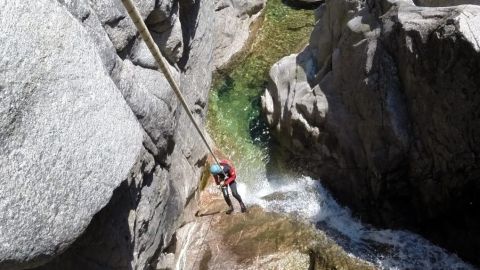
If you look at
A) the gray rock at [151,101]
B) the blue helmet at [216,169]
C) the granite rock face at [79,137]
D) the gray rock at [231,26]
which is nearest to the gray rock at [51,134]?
the granite rock face at [79,137]

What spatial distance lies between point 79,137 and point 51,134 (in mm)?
418

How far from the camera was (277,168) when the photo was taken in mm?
14219

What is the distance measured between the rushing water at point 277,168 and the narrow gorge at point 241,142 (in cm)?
5

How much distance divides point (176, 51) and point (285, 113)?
4.04 metres

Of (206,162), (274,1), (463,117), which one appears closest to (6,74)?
(463,117)

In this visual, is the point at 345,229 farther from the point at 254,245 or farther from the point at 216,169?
the point at 216,169

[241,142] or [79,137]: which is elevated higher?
[79,137]

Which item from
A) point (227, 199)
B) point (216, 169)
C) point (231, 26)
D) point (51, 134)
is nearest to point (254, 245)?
point (227, 199)

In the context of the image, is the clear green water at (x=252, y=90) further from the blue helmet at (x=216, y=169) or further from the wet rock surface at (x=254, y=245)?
the wet rock surface at (x=254, y=245)

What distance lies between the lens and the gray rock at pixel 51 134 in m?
5.40

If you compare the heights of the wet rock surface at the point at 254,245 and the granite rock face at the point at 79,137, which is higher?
the granite rock face at the point at 79,137

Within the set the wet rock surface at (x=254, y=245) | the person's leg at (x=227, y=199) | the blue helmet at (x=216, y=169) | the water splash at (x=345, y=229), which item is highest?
the blue helmet at (x=216, y=169)

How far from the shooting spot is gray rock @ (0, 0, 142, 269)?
540cm

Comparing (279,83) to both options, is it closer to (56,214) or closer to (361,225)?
(361,225)
